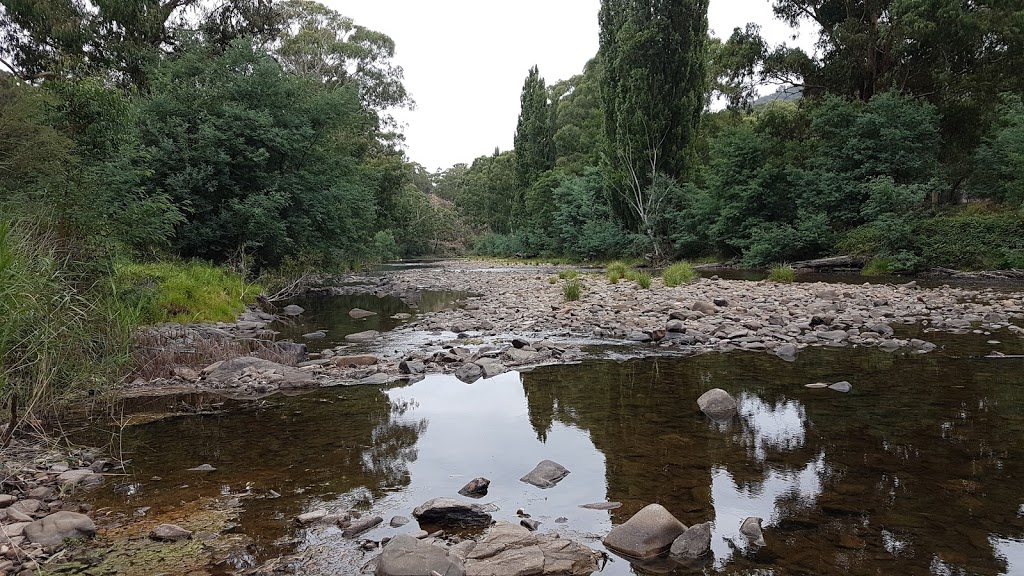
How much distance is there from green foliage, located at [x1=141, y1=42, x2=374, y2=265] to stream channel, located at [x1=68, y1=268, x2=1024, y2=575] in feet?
35.0

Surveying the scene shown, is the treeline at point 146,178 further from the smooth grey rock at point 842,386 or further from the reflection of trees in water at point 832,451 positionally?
the smooth grey rock at point 842,386

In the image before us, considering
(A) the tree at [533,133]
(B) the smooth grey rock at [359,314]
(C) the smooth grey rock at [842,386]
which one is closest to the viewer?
(C) the smooth grey rock at [842,386]

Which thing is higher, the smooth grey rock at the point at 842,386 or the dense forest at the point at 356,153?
the dense forest at the point at 356,153

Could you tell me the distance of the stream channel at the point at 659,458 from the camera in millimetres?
2812

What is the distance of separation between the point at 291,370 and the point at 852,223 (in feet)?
85.8

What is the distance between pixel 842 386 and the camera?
571 cm

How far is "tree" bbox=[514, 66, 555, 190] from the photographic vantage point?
157 feet

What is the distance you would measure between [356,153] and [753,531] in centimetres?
2748

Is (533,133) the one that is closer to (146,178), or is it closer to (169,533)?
(146,178)

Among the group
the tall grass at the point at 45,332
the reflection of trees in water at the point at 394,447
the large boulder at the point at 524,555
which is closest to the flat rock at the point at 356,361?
the reflection of trees in water at the point at 394,447

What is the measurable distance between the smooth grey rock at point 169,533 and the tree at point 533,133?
47069mm

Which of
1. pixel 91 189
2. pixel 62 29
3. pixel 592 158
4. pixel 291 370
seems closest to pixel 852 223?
pixel 592 158

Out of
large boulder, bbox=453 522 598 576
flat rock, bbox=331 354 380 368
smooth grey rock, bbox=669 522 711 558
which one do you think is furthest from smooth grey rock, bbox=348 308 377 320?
smooth grey rock, bbox=669 522 711 558

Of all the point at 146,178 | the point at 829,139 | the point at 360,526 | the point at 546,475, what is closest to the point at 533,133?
the point at 829,139
